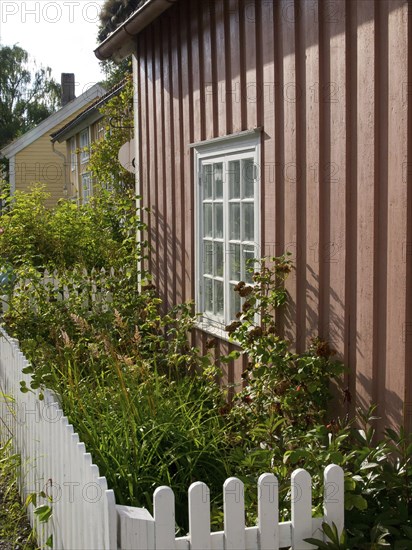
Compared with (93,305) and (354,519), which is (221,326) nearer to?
(93,305)

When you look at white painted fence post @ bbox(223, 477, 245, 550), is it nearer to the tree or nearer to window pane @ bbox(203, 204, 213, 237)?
window pane @ bbox(203, 204, 213, 237)

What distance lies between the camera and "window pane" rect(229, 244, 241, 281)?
6328mm

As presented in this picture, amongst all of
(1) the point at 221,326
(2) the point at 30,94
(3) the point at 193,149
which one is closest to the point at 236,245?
(1) the point at 221,326

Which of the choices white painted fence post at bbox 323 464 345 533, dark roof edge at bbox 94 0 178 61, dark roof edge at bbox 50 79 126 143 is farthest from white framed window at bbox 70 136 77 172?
white painted fence post at bbox 323 464 345 533

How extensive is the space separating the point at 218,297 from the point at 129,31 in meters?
3.06

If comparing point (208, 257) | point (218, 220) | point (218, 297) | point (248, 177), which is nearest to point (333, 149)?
point (248, 177)

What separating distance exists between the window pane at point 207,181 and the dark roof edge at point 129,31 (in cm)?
145

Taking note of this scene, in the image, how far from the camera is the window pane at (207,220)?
6.91 metres

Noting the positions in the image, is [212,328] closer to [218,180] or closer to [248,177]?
[218,180]

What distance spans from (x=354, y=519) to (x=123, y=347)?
3.75 metres

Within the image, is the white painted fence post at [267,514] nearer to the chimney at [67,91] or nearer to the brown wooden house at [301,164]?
the brown wooden house at [301,164]

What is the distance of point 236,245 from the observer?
6348 millimetres

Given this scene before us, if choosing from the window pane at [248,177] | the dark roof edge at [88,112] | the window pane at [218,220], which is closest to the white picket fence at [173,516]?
the window pane at [248,177]

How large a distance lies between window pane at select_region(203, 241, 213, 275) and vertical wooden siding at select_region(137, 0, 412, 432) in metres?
0.98
